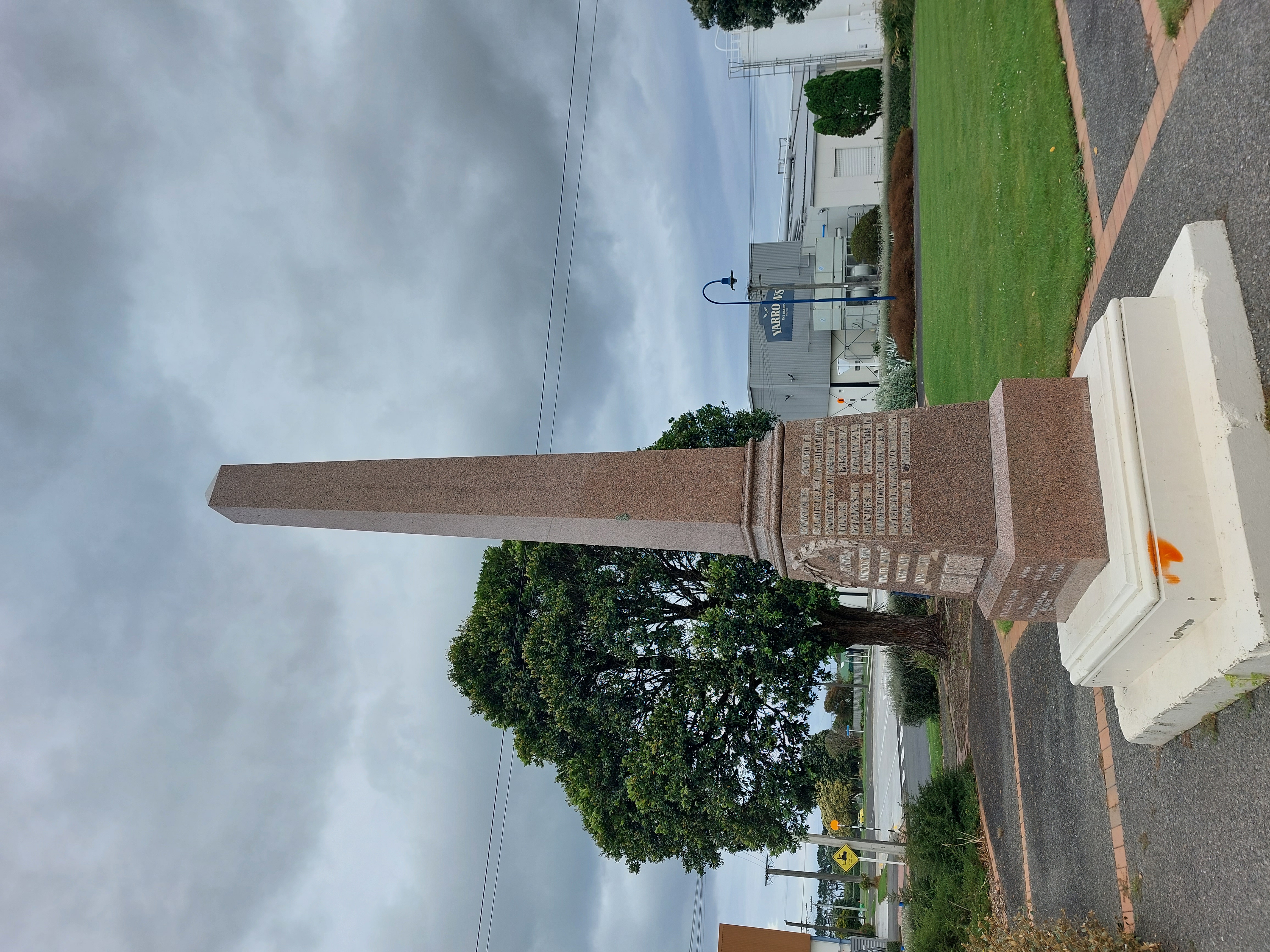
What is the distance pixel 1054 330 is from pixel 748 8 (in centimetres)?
3028

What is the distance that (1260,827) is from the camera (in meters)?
4.98

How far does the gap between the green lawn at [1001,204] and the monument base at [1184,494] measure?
3075 mm

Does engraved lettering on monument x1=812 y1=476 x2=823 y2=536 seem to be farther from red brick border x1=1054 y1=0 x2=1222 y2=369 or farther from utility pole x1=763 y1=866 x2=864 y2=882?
utility pole x1=763 y1=866 x2=864 y2=882

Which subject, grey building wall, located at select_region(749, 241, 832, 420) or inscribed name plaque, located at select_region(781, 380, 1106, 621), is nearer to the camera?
inscribed name plaque, located at select_region(781, 380, 1106, 621)

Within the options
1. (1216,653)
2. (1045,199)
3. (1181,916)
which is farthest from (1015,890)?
(1045,199)

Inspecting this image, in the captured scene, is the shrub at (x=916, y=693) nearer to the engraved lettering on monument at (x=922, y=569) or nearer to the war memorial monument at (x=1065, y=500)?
the engraved lettering on monument at (x=922, y=569)

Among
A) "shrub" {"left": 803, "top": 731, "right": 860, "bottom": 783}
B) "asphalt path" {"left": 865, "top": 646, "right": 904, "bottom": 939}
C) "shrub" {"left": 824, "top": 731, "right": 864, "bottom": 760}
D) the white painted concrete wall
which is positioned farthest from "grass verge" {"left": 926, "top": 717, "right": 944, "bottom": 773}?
"shrub" {"left": 824, "top": 731, "right": 864, "bottom": 760}

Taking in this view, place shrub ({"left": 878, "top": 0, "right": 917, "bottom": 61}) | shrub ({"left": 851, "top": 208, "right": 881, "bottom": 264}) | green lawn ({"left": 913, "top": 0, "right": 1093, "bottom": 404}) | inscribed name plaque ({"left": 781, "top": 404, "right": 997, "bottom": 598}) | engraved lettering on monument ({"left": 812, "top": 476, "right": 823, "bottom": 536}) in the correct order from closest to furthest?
inscribed name plaque ({"left": 781, "top": 404, "right": 997, "bottom": 598}), engraved lettering on monument ({"left": 812, "top": 476, "right": 823, "bottom": 536}), green lawn ({"left": 913, "top": 0, "right": 1093, "bottom": 404}), shrub ({"left": 878, "top": 0, "right": 917, "bottom": 61}), shrub ({"left": 851, "top": 208, "right": 881, "bottom": 264})

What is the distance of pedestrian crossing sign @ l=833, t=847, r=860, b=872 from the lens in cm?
1988

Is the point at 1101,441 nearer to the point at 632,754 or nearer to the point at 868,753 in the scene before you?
the point at 632,754

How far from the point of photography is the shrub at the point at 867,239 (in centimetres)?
3250

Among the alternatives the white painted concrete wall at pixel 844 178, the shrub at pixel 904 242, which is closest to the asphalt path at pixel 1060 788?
the shrub at pixel 904 242

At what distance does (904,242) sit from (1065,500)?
18.8m

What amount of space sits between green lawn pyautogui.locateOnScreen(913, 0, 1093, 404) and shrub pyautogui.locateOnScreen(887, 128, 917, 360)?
4.74 metres
